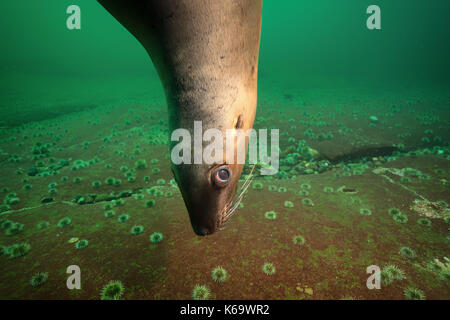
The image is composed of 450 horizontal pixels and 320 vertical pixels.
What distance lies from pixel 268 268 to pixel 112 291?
1830 millimetres

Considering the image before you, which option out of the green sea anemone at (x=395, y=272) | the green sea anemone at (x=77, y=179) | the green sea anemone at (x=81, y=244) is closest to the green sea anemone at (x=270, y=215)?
the green sea anemone at (x=395, y=272)

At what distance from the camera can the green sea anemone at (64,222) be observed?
10.7 feet

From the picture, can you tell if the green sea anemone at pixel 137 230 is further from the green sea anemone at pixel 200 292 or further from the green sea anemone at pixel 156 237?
the green sea anemone at pixel 200 292

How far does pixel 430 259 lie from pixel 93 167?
A: 7.56m

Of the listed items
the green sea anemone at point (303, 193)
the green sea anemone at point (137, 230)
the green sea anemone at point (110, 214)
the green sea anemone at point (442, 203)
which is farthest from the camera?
the green sea anemone at point (303, 193)

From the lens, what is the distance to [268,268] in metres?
2.46

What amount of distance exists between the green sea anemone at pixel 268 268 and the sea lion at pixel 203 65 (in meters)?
1.11

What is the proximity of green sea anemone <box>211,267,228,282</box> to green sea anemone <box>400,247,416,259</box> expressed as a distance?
243cm

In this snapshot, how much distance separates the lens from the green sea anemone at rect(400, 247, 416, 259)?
261 cm

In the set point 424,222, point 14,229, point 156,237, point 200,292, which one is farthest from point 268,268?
point 14,229

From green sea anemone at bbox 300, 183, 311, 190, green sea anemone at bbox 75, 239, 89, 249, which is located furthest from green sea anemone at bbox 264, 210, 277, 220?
green sea anemone at bbox 75, 239, 89, 249
